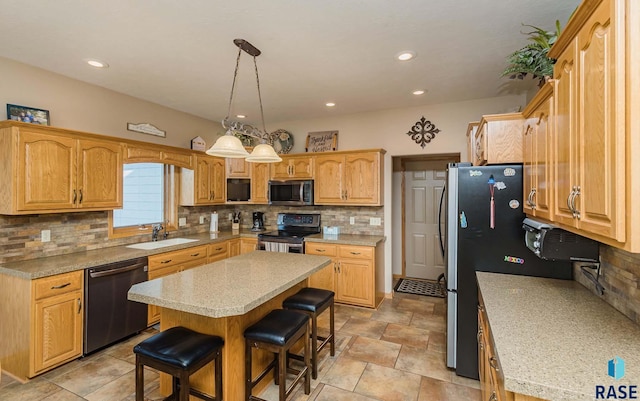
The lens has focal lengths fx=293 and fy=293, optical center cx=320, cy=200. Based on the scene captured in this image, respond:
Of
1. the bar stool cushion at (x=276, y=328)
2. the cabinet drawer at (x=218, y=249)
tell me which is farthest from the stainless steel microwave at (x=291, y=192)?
the bar stool cushion at (x=276, y=328)

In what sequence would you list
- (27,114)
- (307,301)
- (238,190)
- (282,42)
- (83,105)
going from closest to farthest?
1. (282,42)
2. (307,301)
3. (27,114)
4. (83,105)
5. (238,190)

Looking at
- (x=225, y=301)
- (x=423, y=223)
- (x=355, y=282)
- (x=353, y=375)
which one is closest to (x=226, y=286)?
(x=225, y=301)

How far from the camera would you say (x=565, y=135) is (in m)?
1.32

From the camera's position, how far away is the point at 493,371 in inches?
55.4

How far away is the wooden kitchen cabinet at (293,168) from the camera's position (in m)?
4.43

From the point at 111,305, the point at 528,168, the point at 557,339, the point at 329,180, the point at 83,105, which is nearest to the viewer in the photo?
the point at 557,339

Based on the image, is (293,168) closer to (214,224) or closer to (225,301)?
(214,224)

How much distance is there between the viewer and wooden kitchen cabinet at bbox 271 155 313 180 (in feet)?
14.5

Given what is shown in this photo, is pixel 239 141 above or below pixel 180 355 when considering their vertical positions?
above

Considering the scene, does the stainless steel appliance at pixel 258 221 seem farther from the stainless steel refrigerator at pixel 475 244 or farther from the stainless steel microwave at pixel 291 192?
the stainless steel refrigerator at pixel 475 244

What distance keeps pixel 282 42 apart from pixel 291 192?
2.42 metres

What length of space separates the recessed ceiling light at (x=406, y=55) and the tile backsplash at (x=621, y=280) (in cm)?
193

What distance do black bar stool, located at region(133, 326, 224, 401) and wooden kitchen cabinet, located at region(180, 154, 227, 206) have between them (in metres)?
2.67

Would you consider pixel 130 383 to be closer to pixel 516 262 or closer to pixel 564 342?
pixel 564 342
